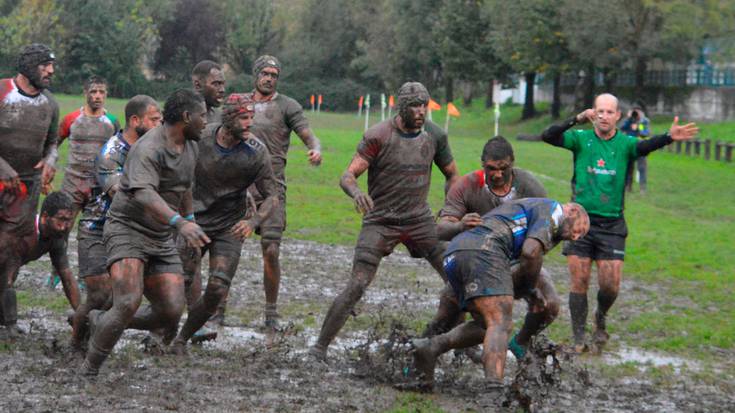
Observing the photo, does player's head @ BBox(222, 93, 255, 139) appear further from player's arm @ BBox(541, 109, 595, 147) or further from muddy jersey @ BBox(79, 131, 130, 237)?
player's arm @ BBox(541, 109, 595, 147)

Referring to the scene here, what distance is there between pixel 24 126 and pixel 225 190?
2211mm

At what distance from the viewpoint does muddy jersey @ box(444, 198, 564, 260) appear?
7.91 metres

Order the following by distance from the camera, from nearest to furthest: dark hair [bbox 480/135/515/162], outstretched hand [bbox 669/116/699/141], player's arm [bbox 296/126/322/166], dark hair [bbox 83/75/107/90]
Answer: dark hair [bbox 480/135/515/162] < outstretched hand [bbox 669/116/699/141] < player's arm [bbox 296/126/322/166] < dark hair [bbox 83/75/107/90]

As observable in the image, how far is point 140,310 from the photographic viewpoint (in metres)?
8.81

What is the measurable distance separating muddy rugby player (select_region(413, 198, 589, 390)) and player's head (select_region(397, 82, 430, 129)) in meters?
1.74

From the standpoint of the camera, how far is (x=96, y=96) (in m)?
12.3

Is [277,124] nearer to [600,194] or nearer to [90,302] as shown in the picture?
[90,302]

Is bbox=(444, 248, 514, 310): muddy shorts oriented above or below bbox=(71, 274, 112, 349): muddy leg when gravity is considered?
above

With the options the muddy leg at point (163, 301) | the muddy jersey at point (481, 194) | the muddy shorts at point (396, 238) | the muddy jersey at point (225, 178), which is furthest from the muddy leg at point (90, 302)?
the muddy jersey at point (481, 194)

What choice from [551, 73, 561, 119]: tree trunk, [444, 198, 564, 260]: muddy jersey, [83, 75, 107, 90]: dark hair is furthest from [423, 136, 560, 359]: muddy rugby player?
[551, 73, 561, 119]: tree trunk

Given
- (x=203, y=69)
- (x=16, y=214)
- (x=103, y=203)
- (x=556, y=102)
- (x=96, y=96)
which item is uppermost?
(x=203, y=69)

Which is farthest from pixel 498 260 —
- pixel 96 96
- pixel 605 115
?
pixel 96 96

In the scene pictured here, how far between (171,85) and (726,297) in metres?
77.8

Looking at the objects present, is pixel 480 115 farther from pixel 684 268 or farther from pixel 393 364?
pixel 393 364
